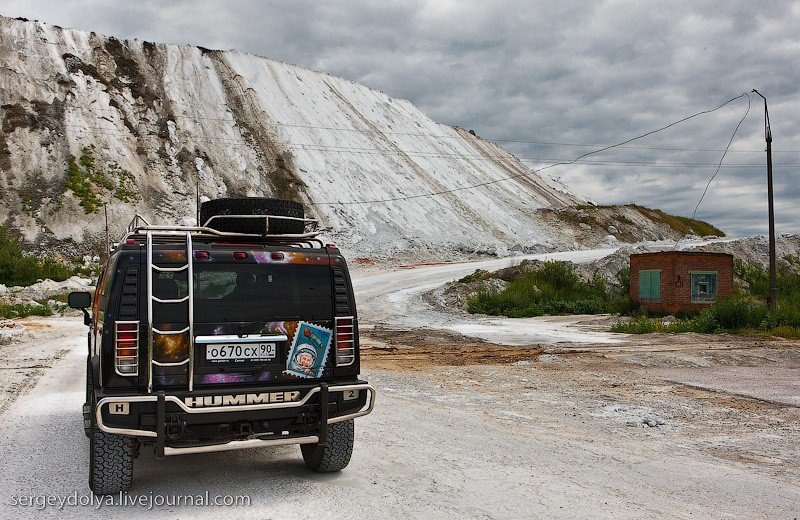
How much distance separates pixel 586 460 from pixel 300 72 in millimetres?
75177

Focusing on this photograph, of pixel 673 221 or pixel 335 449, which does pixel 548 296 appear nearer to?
pixel 335 449

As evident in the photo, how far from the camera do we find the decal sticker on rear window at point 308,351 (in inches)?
219

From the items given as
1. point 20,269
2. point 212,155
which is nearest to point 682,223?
point 212,155

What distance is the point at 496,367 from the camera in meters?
14.6

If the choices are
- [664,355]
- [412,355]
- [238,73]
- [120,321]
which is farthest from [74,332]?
[238,73]

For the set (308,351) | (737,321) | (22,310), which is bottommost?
(22,310)

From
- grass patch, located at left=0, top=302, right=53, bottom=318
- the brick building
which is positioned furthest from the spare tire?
grass patch, located at left=0, top=302, right=53, bottom=318

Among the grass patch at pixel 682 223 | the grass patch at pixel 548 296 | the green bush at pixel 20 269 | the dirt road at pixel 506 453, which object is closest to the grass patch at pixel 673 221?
the grass patch at pixel 682 223

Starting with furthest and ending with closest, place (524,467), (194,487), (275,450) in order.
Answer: (275,450) → (524,467) → (194,487)

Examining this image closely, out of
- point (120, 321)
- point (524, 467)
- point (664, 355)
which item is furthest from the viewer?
point (664, 355)

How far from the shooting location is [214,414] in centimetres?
517

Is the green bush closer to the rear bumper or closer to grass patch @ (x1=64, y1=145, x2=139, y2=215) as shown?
grass patch @ (x1=64, y1=145, x2=139, y2=215)

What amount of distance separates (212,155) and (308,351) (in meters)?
56.7

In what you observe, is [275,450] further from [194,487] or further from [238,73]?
[238,73]
